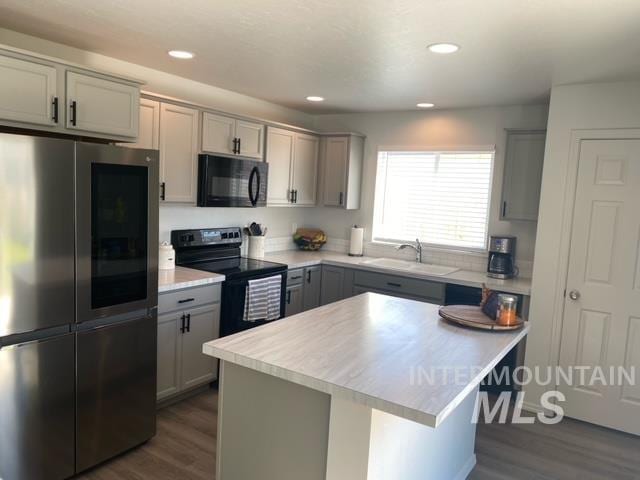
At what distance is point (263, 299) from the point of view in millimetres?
3770

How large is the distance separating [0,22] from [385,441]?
2923 mm

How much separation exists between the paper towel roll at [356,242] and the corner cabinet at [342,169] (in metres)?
0.24

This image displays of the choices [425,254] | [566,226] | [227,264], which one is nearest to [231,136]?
[227,264]

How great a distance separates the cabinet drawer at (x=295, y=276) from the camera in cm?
421

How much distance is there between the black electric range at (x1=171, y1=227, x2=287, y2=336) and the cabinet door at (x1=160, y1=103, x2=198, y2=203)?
0.45 m

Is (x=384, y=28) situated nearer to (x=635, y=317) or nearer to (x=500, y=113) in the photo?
(x=500, y=113)

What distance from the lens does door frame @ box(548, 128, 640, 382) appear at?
3.29 m

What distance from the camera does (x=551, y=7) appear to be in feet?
6.41

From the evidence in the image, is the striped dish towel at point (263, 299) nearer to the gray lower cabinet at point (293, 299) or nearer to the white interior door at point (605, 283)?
the gray lower cabinet at point (293, 299)

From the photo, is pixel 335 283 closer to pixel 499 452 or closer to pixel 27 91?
pixel 499 452

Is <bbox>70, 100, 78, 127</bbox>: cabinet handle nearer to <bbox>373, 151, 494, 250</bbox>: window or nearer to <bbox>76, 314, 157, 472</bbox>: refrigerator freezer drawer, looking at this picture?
<bbox>76, 314, 157, 472</bbox>: refrigerator freezer drawer

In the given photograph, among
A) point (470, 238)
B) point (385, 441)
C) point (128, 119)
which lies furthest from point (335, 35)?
point (470, 238)

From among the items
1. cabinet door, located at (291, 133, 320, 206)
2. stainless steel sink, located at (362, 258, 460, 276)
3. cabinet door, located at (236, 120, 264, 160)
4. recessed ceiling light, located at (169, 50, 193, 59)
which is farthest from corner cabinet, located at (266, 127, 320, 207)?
recessed ceiling light, located at (169, 50, 193, 59)

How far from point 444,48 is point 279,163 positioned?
220 centimetres
